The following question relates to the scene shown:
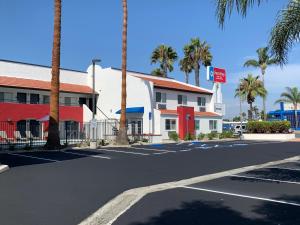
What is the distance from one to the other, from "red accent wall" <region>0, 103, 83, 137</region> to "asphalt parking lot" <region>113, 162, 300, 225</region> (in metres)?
29.9

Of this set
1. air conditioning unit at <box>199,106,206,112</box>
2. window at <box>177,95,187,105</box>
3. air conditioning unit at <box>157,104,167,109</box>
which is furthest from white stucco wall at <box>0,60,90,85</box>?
air conditioning unit at <box>199,106,206,112</box>

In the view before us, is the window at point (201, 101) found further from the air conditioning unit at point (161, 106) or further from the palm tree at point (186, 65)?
the palm tree at point (186, 65)

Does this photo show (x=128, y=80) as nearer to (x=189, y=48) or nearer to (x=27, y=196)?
(x=189, y=48)

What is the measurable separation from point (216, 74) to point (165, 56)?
51.1 feet

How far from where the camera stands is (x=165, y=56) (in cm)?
6956

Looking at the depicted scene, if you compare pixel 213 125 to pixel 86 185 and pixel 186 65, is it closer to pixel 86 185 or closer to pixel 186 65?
pixel 186 65

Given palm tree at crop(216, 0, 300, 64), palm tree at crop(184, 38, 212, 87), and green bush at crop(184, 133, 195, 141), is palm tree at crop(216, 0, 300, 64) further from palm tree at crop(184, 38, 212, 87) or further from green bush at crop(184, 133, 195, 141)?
A: palm tree at crop(184, 38, 212, 87)

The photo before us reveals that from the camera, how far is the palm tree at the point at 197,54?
65.3 m

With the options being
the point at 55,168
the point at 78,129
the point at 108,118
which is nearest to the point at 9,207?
the point at 55,168

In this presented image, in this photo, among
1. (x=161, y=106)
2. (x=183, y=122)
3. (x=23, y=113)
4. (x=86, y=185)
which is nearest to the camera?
(x=86, y=185)


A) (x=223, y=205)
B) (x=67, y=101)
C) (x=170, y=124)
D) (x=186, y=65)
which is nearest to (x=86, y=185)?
(x=223, y=205)

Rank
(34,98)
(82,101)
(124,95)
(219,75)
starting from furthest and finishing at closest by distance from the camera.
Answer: (219,75) → (82,101) → (34,98) → (124,95)

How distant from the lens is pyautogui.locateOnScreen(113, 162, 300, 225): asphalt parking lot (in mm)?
7980

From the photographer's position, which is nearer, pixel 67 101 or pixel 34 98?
pixel 34 98
